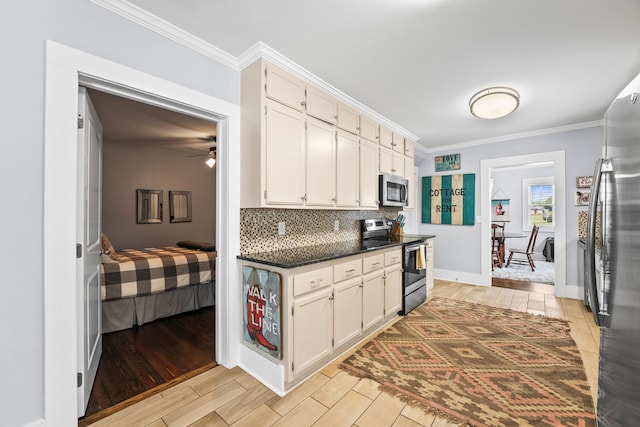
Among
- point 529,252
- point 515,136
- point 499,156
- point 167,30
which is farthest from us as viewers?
point 529,252

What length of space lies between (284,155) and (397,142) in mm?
2300

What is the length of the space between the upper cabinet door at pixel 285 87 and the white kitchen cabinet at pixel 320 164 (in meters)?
0.21

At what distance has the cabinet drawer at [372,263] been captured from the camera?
105 inches

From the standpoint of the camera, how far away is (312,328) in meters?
2.11

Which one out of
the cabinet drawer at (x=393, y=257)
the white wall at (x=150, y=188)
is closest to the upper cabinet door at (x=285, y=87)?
the cabinet drawer at (x=393, y=257)

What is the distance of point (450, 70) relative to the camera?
253 cm

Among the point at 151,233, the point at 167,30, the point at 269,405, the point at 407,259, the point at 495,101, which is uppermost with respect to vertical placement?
the point at 167,30

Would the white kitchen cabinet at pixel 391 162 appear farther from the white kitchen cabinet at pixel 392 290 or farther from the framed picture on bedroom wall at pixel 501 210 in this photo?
the framed picture on bedroom wall at pixel 501 210

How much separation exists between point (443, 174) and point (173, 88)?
480 cm

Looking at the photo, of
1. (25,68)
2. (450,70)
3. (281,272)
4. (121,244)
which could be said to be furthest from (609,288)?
(121,244)

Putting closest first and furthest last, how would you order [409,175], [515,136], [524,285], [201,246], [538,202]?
1. [201,246]
2. [409,175]
3. [515,136]
4. [524,285]
5. [538,202]

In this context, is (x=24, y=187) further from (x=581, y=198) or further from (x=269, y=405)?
(x=581, y=198)

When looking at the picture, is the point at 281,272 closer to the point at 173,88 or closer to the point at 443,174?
the point at 173,88

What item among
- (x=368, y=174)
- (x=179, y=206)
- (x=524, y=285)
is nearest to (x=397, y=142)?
(x=368, y=174)
